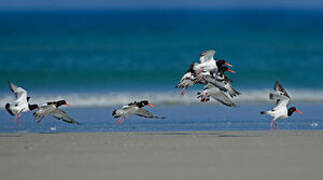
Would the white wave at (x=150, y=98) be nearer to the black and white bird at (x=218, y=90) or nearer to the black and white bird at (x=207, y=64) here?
the black and white bird at (x=207, y=64)

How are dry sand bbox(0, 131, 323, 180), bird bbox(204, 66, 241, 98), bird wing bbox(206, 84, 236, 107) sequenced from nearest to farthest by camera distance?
dry sand bbox(0, 131, 323, 180) → bird bbox(204, 66, 241, 98) → bird wing bbox(206, 84, 236, 107)

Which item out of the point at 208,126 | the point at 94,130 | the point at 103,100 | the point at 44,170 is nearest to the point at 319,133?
the point at 208,126

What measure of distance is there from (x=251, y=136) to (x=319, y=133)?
3.25ft

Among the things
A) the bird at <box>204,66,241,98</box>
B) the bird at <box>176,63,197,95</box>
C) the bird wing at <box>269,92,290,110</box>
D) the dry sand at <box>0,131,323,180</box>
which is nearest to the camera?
the dry sand at <box>0,131,323,180</box>

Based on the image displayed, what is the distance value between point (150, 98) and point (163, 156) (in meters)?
10.5

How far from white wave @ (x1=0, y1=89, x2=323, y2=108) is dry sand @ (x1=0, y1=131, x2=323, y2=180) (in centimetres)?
734

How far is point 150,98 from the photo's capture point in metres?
16.1

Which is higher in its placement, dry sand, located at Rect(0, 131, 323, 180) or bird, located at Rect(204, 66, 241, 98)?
bird, located at Rect(204, 66, 241, 98)

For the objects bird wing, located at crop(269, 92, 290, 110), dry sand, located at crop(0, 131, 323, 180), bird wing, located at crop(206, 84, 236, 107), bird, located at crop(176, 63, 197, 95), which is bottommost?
dry sand, located at crop(0, 131, 323, 180)

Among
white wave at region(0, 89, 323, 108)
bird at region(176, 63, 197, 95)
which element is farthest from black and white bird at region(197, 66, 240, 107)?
white wave at region(0, 89, 323, 108)

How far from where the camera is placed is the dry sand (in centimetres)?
467

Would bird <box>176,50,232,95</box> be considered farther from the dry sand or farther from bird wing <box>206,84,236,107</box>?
the dry sand

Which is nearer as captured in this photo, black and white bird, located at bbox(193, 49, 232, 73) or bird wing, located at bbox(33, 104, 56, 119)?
bird wing, located at bbox(33, 104, 56, 119)

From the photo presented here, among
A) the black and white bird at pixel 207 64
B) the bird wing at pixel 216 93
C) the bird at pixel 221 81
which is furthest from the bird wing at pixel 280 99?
the black and white bird at pixel 207 64
